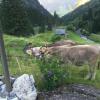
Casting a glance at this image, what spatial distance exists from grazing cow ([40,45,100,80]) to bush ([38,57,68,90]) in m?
1.35

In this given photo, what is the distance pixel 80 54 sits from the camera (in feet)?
50.1

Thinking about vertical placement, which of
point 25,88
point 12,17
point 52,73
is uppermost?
point 52,73

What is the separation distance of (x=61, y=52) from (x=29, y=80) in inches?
119

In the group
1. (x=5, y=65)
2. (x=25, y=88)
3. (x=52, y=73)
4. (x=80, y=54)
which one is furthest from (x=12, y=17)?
(x=25, y=88)

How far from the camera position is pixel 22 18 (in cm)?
6275

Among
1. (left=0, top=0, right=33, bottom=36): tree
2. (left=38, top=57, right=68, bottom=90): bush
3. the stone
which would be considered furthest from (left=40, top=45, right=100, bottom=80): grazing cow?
(left=0, top=0, right=33, bottom=36): tree

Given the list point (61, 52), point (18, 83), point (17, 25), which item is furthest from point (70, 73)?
point (17, 25)

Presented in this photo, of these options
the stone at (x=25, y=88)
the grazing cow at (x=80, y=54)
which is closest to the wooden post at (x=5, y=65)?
the stone at (x=25, y=88)

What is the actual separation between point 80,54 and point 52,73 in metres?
2.23

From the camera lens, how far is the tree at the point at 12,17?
6081 centimetres

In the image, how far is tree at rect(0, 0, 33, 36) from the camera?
60.8 meters

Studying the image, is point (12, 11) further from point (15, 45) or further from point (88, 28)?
point (88, 28)

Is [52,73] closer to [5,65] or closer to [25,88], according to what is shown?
[25,88]

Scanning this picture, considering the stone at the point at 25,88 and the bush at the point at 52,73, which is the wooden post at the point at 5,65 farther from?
the bush at the point at 52,73
